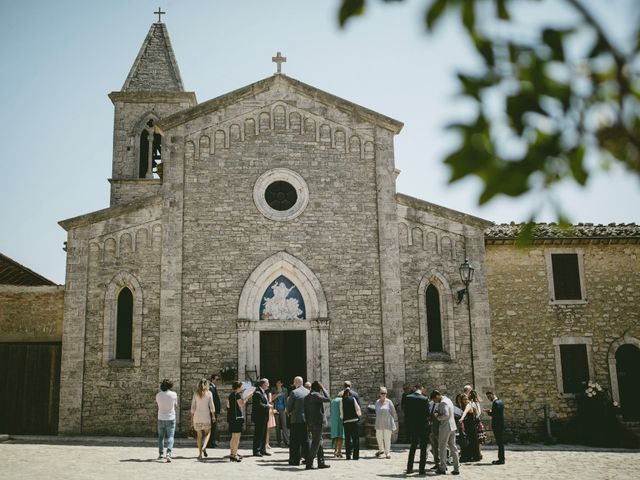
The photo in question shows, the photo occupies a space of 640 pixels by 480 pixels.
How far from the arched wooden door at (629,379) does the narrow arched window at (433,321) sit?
213 inches

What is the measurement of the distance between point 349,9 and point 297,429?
11.2m

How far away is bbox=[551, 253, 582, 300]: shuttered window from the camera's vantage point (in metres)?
19.1

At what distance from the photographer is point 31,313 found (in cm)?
1819

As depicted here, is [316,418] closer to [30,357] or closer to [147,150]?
[30,357]

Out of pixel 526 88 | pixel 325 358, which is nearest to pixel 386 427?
pixel 325 358

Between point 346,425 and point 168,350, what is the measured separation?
5.29 m

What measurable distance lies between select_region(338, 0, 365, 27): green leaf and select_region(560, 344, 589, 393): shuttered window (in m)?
17.9

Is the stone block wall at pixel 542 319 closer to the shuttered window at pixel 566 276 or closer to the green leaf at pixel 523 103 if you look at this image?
the shuttered window at pixel 566 276

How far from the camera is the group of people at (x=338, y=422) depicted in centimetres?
1224

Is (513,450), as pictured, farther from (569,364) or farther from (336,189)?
(336,189)

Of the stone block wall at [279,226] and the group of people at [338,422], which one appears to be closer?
the group of people at [338,422]

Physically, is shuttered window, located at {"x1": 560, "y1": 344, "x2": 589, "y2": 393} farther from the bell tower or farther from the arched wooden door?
the bell tower

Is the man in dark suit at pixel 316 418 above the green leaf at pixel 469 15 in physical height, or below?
below

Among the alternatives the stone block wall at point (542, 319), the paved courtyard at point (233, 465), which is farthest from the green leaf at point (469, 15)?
the stone block wall at point (542, 319)
